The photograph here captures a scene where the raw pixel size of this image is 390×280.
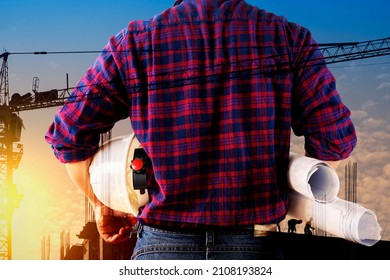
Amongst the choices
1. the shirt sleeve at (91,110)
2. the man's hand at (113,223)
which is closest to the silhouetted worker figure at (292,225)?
the man's hand at (113,223)

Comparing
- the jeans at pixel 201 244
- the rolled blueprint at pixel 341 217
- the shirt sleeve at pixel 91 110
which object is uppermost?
the shirt sleeve at pixel 91 110

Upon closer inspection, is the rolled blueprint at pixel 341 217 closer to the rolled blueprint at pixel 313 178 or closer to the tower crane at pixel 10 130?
the rolled blueprint at pixel 313 178

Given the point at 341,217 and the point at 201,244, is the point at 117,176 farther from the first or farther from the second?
the point at 341,217

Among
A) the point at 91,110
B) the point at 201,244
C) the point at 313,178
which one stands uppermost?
the point at 91,110

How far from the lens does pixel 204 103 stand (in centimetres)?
82

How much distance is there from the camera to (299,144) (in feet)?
3.35

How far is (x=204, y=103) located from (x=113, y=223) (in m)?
0.37

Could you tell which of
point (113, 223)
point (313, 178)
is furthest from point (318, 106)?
point (113, 223)

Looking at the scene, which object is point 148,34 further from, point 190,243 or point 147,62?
point 190,243

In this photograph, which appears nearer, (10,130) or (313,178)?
(313,178)

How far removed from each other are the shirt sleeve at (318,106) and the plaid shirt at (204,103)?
0.02 m

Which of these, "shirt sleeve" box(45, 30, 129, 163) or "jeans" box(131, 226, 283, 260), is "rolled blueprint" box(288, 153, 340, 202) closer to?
"jeans" box(131, 226, 283, 260)

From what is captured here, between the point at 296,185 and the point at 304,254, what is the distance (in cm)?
56

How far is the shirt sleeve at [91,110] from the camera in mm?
846
